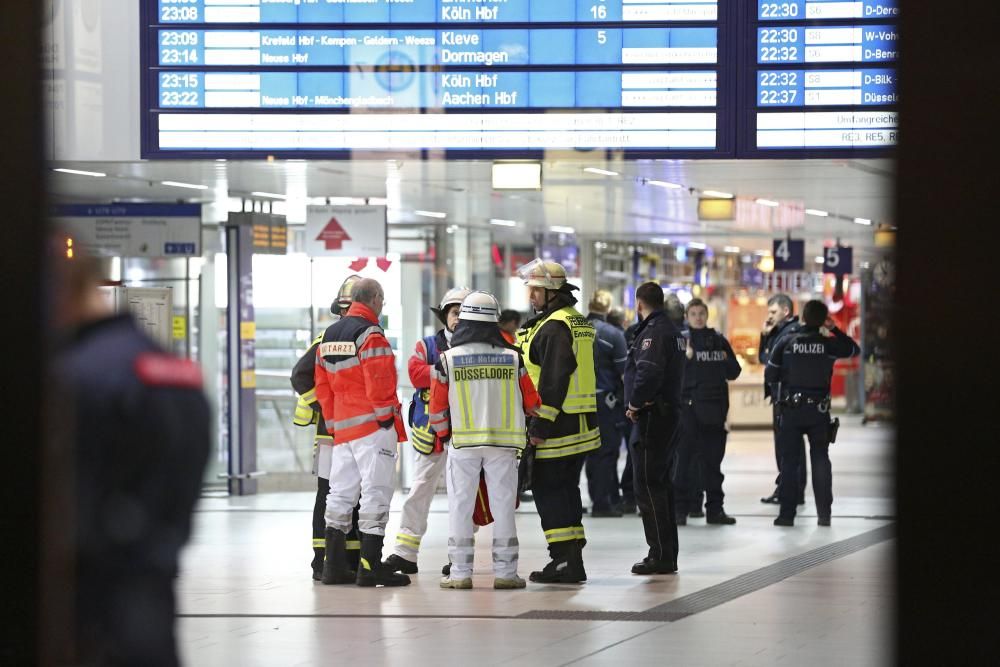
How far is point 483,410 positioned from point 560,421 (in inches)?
24.7

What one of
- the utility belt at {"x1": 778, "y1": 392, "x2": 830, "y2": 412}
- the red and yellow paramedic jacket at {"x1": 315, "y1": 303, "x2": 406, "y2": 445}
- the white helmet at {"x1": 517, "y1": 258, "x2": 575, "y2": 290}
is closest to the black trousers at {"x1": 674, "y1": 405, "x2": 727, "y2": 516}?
the utility belt at {"x1": 778, "y1": 392, "x2": 830, "y2": 412}

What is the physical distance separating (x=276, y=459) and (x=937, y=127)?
13912mm

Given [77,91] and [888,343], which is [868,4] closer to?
[77,91]

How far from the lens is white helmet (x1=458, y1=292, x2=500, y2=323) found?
356 inches

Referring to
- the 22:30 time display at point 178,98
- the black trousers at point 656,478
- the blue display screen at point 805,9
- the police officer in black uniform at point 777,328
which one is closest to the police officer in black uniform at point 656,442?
the black trousers at point 656,478

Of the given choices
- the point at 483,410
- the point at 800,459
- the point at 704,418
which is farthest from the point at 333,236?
the point at 483,410

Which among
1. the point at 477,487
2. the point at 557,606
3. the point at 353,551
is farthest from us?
the point at 353,551

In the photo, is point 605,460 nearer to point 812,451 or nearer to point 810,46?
point 812,451

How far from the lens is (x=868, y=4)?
9.22 metres

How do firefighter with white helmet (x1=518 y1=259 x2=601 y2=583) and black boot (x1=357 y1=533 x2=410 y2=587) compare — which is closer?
firefighter with white helmet (x1=518 y1=259 x2=601 y2=583)

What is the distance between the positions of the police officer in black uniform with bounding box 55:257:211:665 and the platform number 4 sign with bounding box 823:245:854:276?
21663 millimetres

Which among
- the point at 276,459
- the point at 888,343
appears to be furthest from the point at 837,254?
the point at 888,343

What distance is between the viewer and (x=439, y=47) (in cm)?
936

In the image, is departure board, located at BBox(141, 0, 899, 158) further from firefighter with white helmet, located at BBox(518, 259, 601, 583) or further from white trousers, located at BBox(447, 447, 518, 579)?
white trousers, located at BBox(447, 447, 518, 579)
